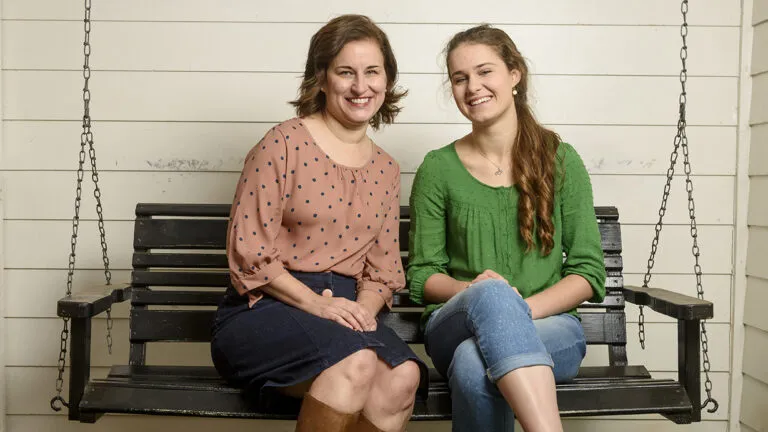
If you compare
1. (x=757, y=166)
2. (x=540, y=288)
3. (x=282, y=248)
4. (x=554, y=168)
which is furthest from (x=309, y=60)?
(x=757, y=166)

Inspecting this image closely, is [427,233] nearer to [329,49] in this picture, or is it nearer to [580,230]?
[580,230]

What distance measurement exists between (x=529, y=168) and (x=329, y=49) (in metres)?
0.60

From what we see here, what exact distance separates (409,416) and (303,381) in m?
0.27

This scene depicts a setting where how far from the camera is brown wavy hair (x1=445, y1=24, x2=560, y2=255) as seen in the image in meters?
2.26

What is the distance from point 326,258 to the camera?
2.16 metres

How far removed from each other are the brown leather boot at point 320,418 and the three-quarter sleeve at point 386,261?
0.45 m

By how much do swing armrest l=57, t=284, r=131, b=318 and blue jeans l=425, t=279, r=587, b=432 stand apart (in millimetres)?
849

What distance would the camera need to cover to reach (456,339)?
2043 millimetres

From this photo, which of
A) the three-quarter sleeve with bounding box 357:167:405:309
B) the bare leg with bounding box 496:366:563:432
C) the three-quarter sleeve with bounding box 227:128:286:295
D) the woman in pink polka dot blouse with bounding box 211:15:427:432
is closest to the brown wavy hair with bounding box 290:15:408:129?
the woman in pink polka dot blouse with bounding box 211:15:427:432

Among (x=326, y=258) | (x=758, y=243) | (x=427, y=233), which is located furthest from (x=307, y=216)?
(x=758, y=243)

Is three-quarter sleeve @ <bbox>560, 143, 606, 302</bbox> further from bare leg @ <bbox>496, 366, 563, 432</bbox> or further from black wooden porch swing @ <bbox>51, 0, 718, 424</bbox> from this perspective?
bare leg @ <bbox>496, 366, 563, 432</bbox>

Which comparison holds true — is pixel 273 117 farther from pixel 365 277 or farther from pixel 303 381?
pixel 303 381

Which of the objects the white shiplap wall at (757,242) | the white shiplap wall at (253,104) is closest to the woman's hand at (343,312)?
the white shiplap wall at (253,104)

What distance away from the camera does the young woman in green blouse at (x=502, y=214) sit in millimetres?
2193
